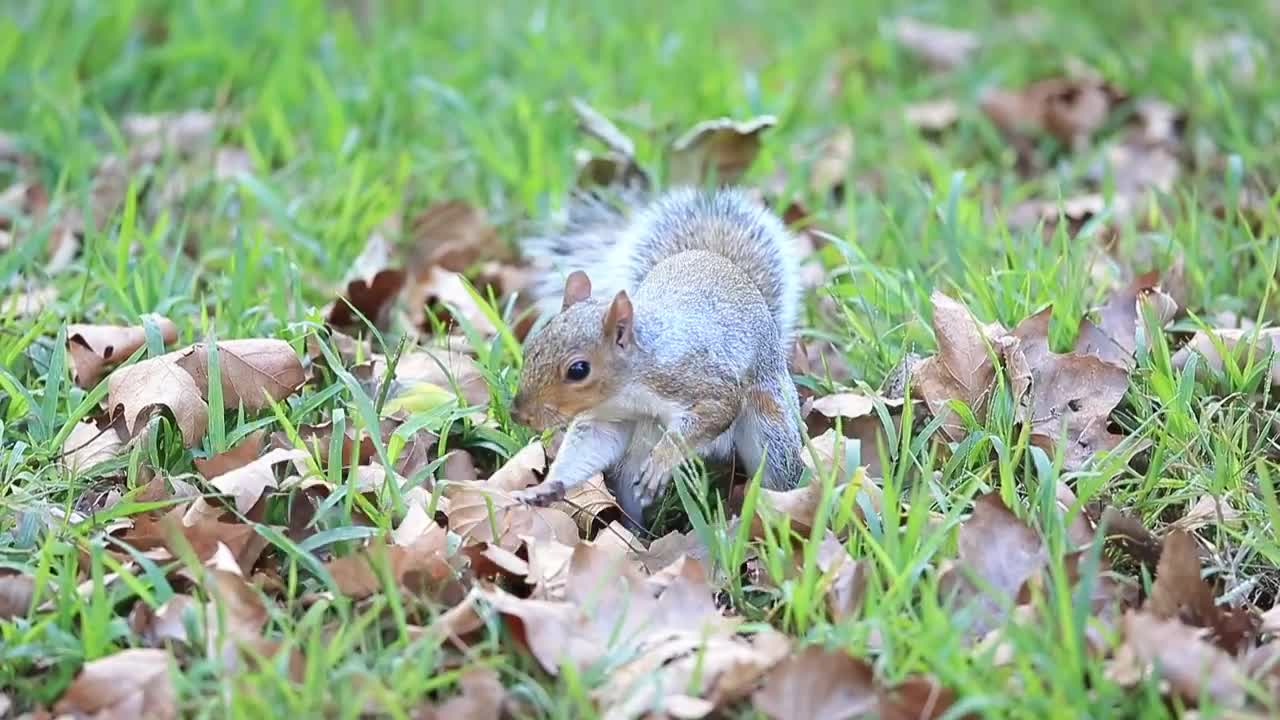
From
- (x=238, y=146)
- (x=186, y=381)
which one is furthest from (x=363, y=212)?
(x=186, y=381)

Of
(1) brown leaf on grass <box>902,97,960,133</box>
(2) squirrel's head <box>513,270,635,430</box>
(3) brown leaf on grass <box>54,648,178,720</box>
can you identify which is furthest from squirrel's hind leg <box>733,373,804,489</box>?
(1) brown leaf on grass <box>902,97,960,133</box>

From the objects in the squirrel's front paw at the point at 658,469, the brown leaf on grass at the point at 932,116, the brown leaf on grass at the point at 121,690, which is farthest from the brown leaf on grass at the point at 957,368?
the brown leaf on grass at the point at 932,116

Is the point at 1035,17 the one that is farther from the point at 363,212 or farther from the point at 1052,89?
the point at 363,212

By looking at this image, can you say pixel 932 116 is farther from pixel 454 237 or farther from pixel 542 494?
pixel 542 494

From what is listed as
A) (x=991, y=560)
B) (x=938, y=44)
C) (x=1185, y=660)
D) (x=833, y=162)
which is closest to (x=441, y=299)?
(x=833, y=162)

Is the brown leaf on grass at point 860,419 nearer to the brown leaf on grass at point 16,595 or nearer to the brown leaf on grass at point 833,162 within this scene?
the brown leaf on grass at point 833,162

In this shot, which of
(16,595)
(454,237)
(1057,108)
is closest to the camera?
(16,595)
